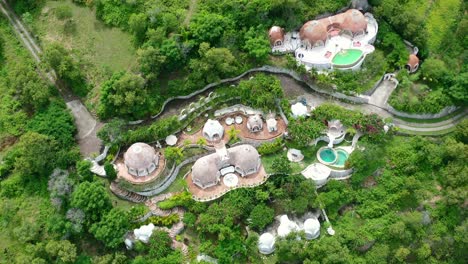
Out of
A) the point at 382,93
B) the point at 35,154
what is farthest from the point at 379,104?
the point at 35,154

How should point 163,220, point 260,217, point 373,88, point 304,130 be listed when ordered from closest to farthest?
1. point 260,217
2. point 163,220
3. point 304,130
4. point 373,88

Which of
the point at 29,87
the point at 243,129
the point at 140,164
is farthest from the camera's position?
the point at 243,129

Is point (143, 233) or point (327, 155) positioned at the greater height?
point (143, 233)

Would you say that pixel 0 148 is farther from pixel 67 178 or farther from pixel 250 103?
pixel 250 103

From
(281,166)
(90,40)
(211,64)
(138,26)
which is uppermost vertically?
(138,26)

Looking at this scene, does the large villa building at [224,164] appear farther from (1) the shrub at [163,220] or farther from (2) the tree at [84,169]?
(2) the tree at [84,169]

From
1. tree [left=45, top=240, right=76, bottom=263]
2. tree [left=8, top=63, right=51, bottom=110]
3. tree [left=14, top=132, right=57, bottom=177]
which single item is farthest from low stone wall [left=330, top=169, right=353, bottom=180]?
tree [left=8, top=63, right=51, bottom=110]

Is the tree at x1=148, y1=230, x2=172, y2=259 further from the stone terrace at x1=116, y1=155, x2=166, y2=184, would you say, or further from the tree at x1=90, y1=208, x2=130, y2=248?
the stone terrace at x1=116, y1=155, x2=166, y2=184

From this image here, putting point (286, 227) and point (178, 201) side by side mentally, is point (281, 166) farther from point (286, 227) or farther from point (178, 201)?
point (178, 201)
